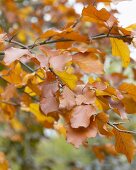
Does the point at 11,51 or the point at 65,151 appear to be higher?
the point at 11,51

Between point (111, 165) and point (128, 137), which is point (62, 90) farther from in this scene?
point (111, 165)

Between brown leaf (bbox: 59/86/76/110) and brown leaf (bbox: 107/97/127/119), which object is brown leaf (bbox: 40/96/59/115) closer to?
brown leaf (bbox: 59/86/76/110)

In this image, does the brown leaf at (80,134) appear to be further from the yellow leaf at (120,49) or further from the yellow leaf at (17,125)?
the yellow leaf at (17,125)

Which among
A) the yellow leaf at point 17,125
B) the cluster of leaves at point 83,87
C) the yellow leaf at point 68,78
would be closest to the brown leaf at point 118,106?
the cluster of leaves at point 83,87

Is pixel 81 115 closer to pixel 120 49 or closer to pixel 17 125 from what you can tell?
pixel 120 49

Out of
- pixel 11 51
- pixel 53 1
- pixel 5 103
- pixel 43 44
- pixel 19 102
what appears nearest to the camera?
pixel 11 51

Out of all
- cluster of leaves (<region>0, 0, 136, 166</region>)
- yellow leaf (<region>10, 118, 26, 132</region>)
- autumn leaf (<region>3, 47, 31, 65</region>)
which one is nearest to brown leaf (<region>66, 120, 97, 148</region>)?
cluster of leaves (<region>0, 0, 136, 166</region>)

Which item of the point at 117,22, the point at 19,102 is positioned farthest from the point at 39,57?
the point at 19,102
